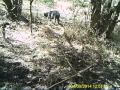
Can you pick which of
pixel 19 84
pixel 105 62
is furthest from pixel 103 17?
pixel 19 84

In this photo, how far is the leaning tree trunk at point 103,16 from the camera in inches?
382

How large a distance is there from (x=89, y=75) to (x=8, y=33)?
11.2 feet

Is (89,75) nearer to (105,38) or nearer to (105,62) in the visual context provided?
(105,62)

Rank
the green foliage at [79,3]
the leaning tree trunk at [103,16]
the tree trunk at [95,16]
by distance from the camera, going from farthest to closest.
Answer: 1. the green foliage at [79,3]
2. the tree trunk at [95,16]
3. the leaning tree trunk at [103,16]

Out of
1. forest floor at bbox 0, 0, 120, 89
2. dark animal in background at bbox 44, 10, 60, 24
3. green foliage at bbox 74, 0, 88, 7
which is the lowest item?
forest floor at bbox 0, 0, 120, 89

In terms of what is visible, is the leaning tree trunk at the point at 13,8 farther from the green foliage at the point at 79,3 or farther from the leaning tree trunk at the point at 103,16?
the green foliage at the point at 79,3

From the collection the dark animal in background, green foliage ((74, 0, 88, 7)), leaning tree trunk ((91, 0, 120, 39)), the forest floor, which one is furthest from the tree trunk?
green foliage ((74, 0, 88, 7))

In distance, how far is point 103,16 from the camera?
9867 mm

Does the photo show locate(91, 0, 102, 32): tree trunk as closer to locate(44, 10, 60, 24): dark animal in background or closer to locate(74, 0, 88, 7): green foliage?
locate(44, 10, 60, 24): dark animal in background

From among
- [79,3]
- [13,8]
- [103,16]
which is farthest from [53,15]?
[79,3]

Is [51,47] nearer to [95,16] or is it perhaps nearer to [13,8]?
[95,16]

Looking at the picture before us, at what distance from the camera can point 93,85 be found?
673 cm

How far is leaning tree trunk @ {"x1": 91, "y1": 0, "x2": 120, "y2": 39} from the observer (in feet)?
31.8

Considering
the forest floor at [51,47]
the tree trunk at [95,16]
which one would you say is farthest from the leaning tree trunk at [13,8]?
the tree trunk at [95,16]
